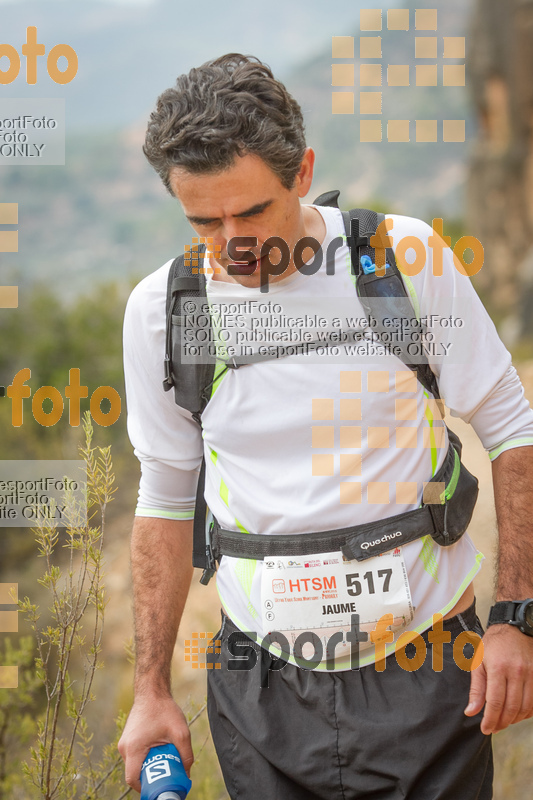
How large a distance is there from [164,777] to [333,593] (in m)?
0.55

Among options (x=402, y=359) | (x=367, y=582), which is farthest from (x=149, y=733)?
(x=402, y=359)

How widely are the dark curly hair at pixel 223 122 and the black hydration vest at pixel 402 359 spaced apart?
24cm

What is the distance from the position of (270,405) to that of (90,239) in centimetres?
11630

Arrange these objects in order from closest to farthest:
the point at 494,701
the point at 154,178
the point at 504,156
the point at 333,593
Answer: the point at 494,701 < the point at 333,593 < the point at 504,156 < the point at 154,178

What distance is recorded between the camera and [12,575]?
288 inches

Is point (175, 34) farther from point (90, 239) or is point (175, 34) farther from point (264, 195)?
point (264, 195)

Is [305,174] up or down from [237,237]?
up

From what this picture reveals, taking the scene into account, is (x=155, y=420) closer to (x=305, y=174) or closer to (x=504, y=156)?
(x=305, y=174)

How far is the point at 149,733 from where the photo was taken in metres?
1.91

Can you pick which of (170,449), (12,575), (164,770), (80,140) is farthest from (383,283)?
(80,140)

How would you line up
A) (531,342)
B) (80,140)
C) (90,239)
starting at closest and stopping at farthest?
(531,342), (90,239), (80,140)

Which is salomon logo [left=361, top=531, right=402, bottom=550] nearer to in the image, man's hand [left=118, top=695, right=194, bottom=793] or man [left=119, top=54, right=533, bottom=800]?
man [left=119, top=54, right=533, bottom=800]

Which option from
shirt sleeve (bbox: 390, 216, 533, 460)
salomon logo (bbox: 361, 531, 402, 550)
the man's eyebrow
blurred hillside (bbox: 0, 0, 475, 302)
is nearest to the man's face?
the man's eyebrow

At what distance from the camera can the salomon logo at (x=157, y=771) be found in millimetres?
1766
